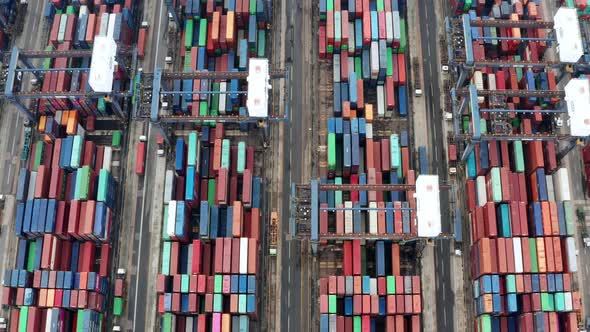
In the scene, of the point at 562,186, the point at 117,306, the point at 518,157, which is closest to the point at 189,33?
the point at 117,306

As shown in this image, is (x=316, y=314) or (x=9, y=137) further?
(x=9, y=137)

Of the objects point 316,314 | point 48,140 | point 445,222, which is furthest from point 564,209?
point 48,140

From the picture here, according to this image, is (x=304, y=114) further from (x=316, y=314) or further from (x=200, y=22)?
(x=316, y=314)

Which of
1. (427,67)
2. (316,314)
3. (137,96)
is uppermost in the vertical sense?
(427,67)

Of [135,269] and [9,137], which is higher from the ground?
[9,137]

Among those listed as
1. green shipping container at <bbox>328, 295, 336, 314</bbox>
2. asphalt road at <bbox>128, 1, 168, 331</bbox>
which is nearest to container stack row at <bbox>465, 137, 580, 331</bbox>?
green shipping container at <bbox>328, 295, 336, 314</bbox>

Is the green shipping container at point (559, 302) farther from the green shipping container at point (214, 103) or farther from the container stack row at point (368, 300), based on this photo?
the green shipping container at point (214, 103)

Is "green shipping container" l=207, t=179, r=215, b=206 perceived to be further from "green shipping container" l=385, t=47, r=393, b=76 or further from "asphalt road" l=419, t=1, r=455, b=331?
"asphalt road" l=419, t=1, r=455, b=331

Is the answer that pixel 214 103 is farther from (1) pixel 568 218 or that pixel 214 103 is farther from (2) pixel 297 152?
(1) pixel 568 218
